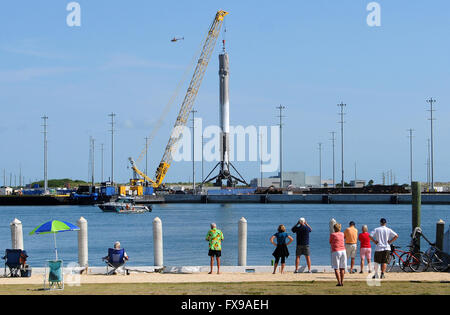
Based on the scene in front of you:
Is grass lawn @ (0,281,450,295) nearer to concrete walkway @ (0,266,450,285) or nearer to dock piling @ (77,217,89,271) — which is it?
concrete walkway @ (0,266,450,285)

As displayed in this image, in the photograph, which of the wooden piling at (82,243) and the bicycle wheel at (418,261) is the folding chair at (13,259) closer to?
the wooden piling at (82,243)

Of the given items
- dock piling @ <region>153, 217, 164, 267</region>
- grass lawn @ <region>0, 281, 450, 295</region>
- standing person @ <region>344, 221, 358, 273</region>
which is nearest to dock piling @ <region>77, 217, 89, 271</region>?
dock piling @ <region>153, 217, 164, 267</region>

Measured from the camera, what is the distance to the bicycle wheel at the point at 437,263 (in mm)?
28016

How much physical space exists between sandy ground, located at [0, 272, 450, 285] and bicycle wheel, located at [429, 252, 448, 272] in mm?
782

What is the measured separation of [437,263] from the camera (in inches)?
1105

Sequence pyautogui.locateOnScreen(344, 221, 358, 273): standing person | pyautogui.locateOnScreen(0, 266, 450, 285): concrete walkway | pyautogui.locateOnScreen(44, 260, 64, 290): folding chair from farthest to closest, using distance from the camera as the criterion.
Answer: pyautogui.locateOnScreen(344, 221, 358, 273): standing person, pyautogui.locateOnScreen(0, 266, 450, 285): concrete walkway, pyautogui.locateOnScreen(44, 260, 64, 290): folding chair

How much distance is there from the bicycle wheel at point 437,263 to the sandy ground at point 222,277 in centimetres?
78

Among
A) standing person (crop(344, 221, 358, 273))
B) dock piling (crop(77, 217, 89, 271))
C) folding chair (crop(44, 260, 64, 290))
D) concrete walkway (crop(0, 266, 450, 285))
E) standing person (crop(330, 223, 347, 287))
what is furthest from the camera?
dock piling (crop(77, 217, 89, 271))

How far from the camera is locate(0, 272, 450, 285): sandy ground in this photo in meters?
25.2

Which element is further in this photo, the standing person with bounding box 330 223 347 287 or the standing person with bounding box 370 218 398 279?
the standing person with bounding box 370 218 398 279

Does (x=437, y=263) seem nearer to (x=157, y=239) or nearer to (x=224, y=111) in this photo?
(x=157, y=239)

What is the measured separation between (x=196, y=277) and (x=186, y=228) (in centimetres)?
5993
